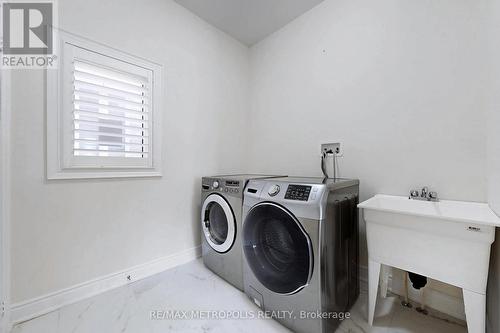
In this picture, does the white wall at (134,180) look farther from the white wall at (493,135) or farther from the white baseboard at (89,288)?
the white wall at (493,135)

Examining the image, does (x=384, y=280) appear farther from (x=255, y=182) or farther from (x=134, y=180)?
(x=134, y=180)

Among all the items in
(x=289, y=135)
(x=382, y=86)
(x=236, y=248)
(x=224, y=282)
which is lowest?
(x=224, y=282)

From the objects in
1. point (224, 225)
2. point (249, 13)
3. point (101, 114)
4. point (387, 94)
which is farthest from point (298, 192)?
point (249, 13)

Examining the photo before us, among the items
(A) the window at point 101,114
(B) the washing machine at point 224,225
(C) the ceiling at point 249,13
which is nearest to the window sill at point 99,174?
(A) the window at point 101,114

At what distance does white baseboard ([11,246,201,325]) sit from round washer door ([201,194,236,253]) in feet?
1.31

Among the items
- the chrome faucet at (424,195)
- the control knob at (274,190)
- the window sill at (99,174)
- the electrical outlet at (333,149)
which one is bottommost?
the chrome faucet at (424,195)

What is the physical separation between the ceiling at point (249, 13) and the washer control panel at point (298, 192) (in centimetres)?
172

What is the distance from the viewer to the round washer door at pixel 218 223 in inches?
59.9

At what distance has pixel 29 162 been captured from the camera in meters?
1.21

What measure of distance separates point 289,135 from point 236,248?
1.19 m

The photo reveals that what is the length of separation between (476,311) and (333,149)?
118 cm

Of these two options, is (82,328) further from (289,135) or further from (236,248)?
(289,135)

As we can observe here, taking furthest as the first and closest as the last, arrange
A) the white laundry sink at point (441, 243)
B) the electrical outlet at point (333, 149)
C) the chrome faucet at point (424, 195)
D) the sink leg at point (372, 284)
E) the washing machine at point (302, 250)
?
the electrical outlet at point (333, 149)
the chrome faucet at point (424, 195)
the sink leg at point (372, 284)
the washing machine at point (302, 250)
the white laundry sink at point (441, 243)

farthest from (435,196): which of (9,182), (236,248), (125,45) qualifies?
(9,182)
